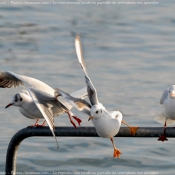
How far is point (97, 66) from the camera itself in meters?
13.6

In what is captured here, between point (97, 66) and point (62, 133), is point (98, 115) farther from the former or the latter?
point (97, 66)

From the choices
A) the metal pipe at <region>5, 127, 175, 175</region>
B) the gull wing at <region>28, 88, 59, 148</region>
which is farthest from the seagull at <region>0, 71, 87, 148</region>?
the metal pipe at <region>5, 127, 175, 175</region>

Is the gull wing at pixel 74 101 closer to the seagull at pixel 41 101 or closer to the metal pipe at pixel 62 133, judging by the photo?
the seagull at pixel 41 101

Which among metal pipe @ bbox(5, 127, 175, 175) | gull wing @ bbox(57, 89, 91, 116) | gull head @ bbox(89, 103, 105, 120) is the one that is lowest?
metal pipe @ bbox(5, 127, 175, 175)

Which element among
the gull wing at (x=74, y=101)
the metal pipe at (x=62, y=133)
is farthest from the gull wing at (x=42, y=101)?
the metal pipe at (x=62, y=133)

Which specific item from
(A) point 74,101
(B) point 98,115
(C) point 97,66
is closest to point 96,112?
(B) point 98,115

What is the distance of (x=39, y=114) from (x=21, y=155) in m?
3.65

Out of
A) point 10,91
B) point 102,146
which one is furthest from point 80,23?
point 102,146

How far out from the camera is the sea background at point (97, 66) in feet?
Answer: 31.2

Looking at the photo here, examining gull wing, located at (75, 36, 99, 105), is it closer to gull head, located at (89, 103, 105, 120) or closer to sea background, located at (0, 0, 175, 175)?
gull head, located at (89, 103, 105, 120)

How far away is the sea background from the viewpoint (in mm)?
9523

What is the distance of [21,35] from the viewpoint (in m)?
16.7

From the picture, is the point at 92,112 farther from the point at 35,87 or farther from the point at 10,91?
the point at 10,91

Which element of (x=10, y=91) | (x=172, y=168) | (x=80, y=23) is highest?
(x=80, y=23)
